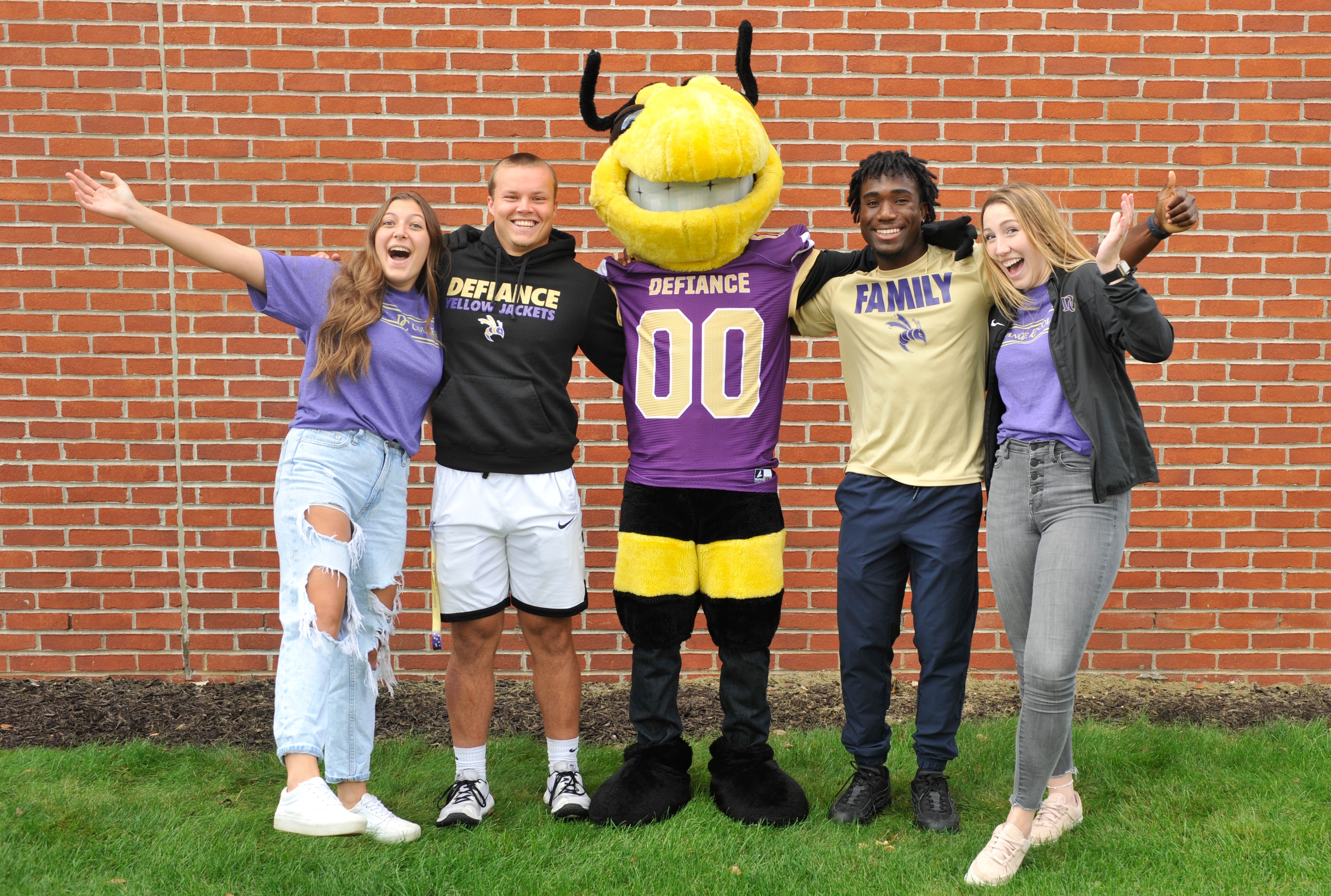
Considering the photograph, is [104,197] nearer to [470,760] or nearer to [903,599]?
[470,760]

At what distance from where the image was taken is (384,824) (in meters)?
3.10

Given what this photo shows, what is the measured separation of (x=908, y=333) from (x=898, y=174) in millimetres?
534

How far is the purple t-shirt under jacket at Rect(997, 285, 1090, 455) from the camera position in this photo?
285 centimetres

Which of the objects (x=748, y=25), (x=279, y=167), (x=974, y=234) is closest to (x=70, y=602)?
(x=279, y=167)

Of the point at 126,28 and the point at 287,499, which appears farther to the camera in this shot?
the point at 126,28

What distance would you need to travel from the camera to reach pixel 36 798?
3330 millimetres

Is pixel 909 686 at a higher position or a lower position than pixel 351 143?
lower

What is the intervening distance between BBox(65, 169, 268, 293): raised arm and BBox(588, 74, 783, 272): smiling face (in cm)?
111

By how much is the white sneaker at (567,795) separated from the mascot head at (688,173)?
178 centimetres

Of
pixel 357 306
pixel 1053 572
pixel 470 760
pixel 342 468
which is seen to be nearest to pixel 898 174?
pixel 1053 572

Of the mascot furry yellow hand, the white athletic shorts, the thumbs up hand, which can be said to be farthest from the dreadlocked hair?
the white athletic shorts

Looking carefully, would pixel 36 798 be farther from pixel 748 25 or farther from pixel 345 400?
pixel 748 25

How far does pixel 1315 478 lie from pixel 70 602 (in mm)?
5733

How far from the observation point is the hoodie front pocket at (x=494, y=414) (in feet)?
10.5
